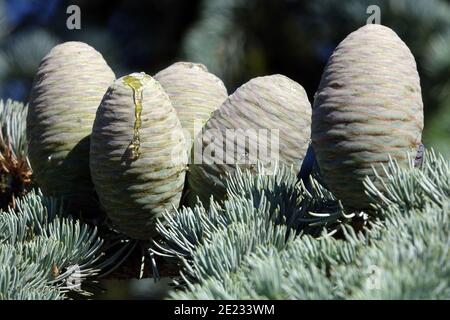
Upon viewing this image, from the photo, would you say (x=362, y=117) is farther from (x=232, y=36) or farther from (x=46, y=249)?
(x=232, y=36)

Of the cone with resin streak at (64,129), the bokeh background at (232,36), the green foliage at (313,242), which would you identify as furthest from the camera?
the bokeh background at (232,36)

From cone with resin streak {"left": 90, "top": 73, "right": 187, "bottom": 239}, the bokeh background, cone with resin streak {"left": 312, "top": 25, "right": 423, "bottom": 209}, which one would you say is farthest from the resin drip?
the bokeh background

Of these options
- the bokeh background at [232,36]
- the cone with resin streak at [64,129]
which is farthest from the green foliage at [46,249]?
the bokeh background at [232,36]

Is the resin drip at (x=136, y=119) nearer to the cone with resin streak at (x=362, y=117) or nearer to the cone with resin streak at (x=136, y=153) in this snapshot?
the cone with resin streak at (x=136, y=153)

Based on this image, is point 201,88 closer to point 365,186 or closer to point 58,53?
point 58,53

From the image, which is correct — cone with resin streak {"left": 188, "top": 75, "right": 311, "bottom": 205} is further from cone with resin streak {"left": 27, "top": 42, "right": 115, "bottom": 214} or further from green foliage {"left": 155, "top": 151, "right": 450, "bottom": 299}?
cone with resin streak {"left": 27, "top": 42, "right": 115, "bottom": 214}
